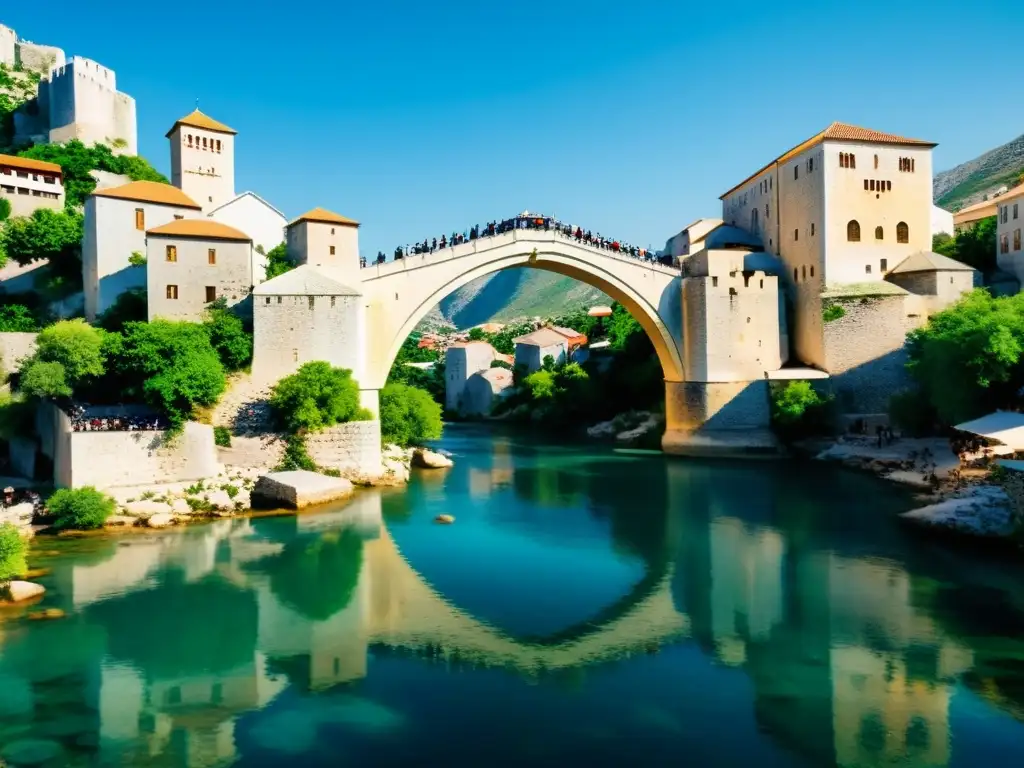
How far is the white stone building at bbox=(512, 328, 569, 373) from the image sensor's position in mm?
35719

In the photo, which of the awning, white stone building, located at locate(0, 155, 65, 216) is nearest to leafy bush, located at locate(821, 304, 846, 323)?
the awning

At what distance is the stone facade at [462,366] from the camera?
3878cm

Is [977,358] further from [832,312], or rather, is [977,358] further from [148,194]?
[148,194]

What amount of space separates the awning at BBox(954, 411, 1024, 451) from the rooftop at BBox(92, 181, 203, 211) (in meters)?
17.1

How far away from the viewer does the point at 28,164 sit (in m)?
21.5

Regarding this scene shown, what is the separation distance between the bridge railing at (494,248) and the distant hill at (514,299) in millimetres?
60651

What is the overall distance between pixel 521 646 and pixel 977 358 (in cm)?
1133

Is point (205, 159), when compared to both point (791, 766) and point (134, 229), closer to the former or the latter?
point (134, 229)

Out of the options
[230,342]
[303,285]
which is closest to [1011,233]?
[303,285]

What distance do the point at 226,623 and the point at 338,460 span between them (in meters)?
7.30

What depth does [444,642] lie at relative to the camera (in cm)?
789

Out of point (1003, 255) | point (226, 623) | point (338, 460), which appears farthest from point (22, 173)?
point (1003, 255)

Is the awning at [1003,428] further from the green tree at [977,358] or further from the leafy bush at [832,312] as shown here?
the leafy bush at [832,312]

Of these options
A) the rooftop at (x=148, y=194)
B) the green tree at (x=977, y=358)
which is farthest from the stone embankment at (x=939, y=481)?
the rooftop at (x=148, y=194)
